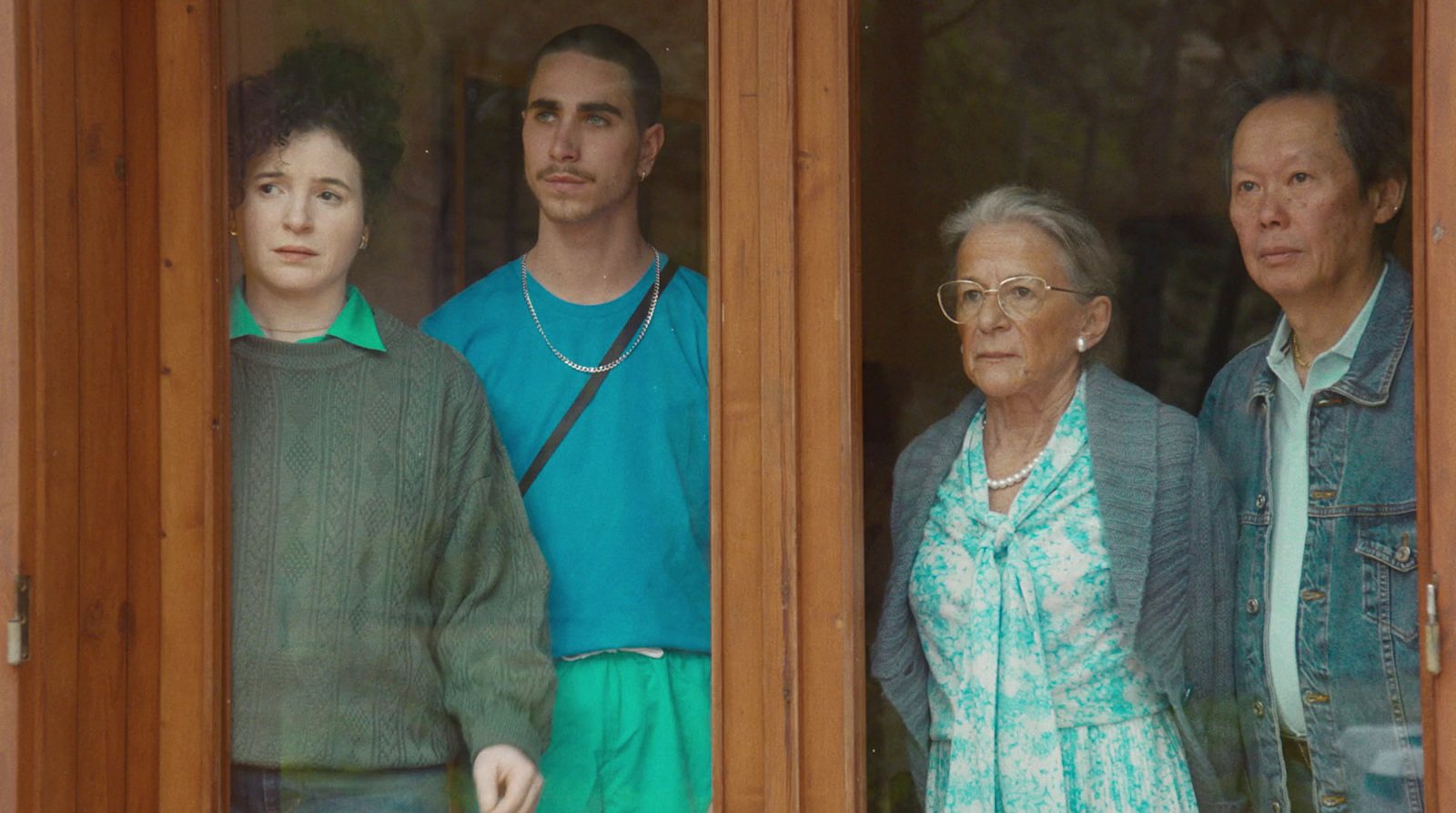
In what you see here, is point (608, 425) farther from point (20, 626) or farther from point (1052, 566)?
Result: point (20, 626)

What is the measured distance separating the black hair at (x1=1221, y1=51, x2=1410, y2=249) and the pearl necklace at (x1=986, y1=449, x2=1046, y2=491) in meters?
0.60

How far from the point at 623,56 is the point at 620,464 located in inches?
31.6

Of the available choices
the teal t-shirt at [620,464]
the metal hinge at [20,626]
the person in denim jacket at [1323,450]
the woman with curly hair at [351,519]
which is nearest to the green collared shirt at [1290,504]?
the person in denim jacket at [1323,450]

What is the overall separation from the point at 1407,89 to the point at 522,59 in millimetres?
1644

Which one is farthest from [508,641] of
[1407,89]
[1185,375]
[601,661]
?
[1407,89]

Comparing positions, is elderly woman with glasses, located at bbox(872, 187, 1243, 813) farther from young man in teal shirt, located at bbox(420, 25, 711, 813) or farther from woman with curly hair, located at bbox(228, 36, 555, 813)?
woman with curly hair, located at bbox(228, 36, 555, 813)

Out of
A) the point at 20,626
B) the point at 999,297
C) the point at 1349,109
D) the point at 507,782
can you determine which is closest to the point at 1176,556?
the point at 999,297

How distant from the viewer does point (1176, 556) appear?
288 cm

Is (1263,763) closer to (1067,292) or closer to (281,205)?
(1067,292)

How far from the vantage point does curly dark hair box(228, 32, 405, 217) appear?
325 centimetres

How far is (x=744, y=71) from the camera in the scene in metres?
3.03

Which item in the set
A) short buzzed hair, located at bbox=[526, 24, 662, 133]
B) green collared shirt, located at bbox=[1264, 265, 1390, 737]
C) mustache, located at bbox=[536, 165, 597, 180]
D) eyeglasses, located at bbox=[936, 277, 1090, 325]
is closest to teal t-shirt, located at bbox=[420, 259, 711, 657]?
mustache, located at bbox=[536, 165, 597, 180]

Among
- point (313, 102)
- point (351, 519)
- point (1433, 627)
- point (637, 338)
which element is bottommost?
point (1433, 627)

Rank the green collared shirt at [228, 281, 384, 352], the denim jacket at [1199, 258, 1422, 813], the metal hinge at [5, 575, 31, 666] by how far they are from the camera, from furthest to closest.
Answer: the green collared shirt at [228, 281, 384, 352] < the metal hinge at [5, 575, 31, 666] < the denim jacket at [1199, 258, 1422, 813]
